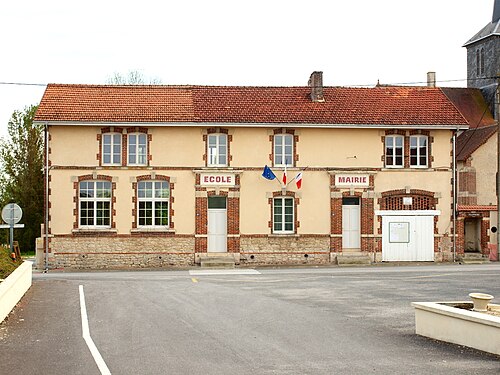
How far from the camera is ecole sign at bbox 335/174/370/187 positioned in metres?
33.8

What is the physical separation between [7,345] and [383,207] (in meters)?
24.5

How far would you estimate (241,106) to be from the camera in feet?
113

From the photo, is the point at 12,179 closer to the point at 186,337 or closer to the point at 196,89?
the point at 196,89

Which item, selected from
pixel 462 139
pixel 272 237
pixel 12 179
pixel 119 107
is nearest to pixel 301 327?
pixel 272 237

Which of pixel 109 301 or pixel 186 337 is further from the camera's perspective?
pixel 109 301

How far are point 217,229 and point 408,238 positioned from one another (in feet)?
29.6

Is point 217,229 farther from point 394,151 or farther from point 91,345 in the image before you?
point 91,345

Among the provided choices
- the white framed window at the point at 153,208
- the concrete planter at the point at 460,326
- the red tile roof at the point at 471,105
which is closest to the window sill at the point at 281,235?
the white framed window at the point at 153,208

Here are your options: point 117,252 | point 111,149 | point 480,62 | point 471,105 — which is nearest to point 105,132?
point 111,149

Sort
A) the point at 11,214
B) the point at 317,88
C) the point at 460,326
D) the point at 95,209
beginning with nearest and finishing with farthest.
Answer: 1. the point at 460,326
2. the point at 11,214
3. the point at 95,209
4. the point at 317,88

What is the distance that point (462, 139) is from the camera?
4488cm

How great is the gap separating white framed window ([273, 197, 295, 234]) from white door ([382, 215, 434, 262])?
14.3 feet

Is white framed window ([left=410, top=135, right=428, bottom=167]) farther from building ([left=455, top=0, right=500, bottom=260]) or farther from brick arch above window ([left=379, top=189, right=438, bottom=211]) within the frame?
building ([left=455, top=0, right=500, bottom=260])

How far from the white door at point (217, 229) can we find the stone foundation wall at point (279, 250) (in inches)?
35.1
